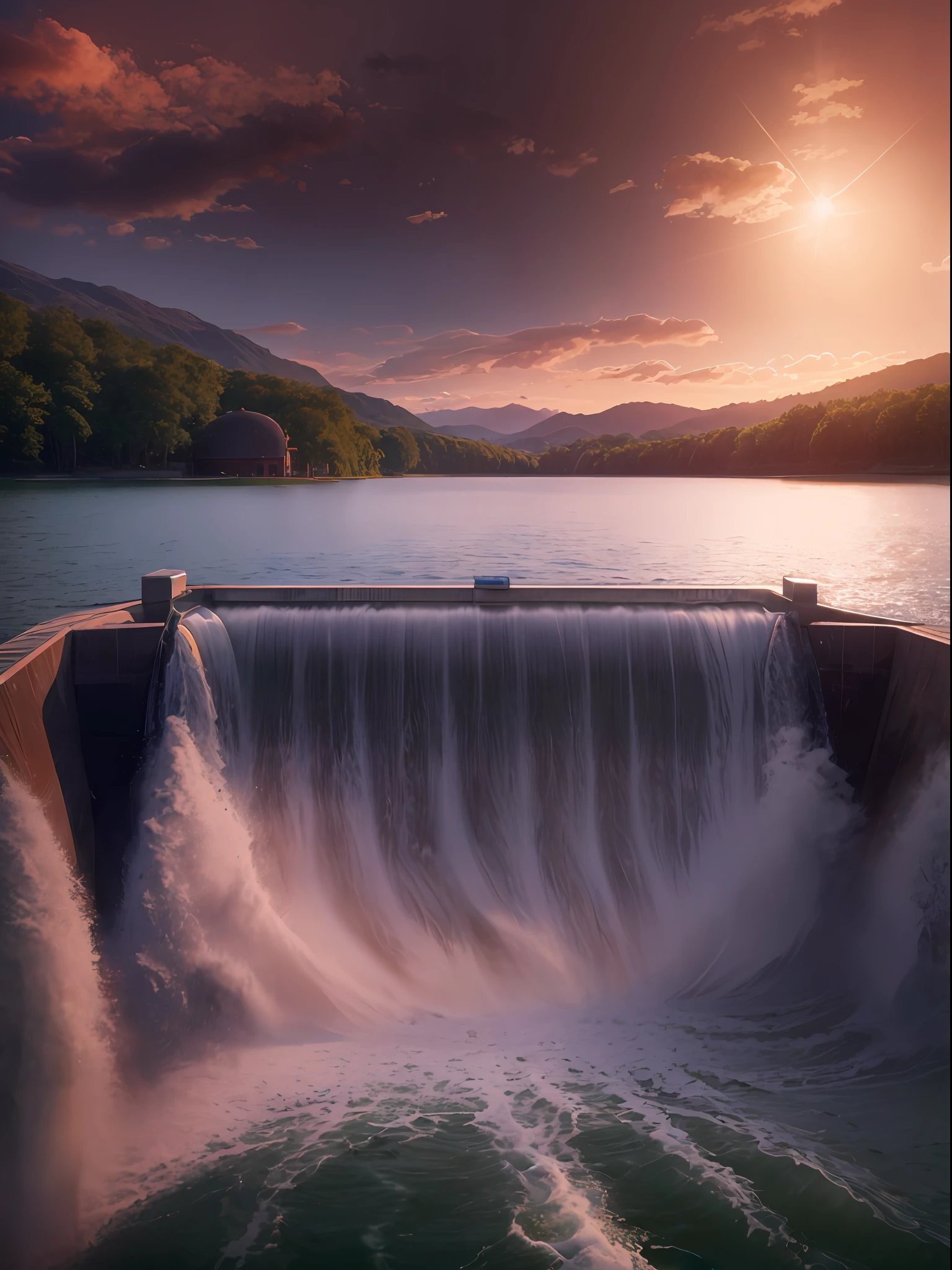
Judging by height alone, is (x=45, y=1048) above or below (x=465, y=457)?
below

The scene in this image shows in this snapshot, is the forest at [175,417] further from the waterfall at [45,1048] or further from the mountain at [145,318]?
the waterfall at [45,1048]

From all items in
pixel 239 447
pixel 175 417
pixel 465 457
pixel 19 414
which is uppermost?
pixel 465 457

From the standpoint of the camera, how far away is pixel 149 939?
550 centimetres

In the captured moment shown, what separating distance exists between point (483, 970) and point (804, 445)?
35.1 metres

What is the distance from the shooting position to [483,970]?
18.7ft

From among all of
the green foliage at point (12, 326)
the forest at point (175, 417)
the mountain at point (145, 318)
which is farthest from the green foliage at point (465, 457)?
the green foliage at point (12, 326)

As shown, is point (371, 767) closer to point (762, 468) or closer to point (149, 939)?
point (149, 939)

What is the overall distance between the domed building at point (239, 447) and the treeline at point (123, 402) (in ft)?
2.48

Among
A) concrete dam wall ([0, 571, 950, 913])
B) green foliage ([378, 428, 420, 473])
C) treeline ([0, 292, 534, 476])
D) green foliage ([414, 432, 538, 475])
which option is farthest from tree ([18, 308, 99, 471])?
concrete dam wall ([0, 571, 950, 913])

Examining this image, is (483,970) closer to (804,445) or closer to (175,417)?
(175,417)

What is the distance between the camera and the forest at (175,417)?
2636cm

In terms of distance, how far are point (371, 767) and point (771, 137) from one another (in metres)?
12.0

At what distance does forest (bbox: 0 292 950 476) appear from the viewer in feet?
86.5

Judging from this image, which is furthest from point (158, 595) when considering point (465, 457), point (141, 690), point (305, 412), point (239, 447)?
point (465, 457)
